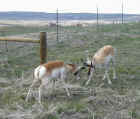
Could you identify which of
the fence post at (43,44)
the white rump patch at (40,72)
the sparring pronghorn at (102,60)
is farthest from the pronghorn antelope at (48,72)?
the sparring pronghorn at (102,60)

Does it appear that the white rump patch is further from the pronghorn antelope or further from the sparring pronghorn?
the sparring pronghorn

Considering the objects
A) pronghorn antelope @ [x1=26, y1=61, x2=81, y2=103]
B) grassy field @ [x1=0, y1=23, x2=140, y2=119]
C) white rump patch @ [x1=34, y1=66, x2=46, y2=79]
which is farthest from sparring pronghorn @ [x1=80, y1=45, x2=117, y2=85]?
A: white rump patch @ [x1=34, y1=66, x2=46, y2=79]

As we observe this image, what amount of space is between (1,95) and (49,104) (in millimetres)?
1330

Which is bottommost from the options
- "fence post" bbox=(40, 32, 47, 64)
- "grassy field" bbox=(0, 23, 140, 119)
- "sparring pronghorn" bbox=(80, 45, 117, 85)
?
"grassy field" bbox=(0, 23, 140, 119)

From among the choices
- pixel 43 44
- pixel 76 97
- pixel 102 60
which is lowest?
pixel 76 97

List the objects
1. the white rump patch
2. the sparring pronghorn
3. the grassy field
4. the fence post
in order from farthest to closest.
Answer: the sparring pronghorn → the fence post → the white rump patch → the grassy field

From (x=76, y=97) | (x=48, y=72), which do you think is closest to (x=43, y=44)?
(x=48, y=72)

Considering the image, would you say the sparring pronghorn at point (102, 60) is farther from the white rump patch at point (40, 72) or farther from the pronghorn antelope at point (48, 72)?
the white rump patch at point (40, 72)

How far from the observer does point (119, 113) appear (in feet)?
16.5

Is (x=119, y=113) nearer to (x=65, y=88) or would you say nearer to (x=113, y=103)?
(x=113, y=103)

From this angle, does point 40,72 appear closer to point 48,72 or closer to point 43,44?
point 48,72

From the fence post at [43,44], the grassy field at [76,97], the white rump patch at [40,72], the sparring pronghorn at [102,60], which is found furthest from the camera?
the sparring pronghorn at [102,60]

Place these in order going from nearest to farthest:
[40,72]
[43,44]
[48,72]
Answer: [40,72] → [48,72] → [43,44]

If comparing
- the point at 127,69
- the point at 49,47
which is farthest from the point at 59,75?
the point at 49,47
